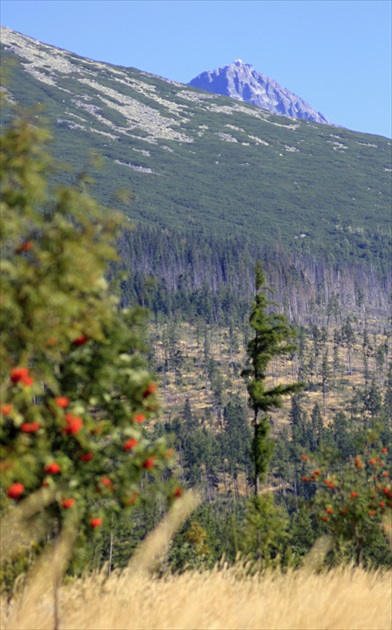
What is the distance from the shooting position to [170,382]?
188500mm

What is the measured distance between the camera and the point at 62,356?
7570mm

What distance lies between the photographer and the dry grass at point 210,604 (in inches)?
289

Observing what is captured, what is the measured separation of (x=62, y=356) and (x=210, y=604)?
8.94ft

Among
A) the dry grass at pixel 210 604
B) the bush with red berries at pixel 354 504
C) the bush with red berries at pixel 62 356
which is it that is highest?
the bush with red berries at pixel 62 356

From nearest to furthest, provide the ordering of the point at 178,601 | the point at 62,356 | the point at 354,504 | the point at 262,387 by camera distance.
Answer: the point at 62,356 → the point at 178,601 → the point at 354,504 → the point at 262,387

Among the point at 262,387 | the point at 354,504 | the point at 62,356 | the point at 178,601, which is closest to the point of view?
the point at 62,356

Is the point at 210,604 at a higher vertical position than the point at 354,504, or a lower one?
higher

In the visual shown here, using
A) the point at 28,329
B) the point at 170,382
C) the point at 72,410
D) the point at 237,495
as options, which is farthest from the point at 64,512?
the point at 170,382

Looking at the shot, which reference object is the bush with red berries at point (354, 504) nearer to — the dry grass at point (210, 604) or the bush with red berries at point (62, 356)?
the dry grass at point (210, 604)

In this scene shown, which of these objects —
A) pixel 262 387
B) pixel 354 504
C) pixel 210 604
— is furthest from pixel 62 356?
pixel 262 387

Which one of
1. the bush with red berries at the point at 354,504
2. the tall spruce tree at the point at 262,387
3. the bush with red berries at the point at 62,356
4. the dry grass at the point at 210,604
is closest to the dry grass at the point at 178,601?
the dry grass at the point at 210,604

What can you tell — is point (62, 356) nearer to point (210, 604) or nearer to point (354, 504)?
point (210, 604)

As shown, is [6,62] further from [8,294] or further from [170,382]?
[170,382]

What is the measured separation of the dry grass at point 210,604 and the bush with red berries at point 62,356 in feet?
2.42
